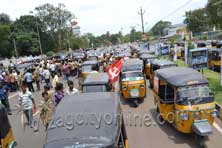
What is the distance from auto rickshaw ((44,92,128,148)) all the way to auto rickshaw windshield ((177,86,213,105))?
2699mm

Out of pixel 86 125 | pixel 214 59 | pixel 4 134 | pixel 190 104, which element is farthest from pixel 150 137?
pixel 214 59

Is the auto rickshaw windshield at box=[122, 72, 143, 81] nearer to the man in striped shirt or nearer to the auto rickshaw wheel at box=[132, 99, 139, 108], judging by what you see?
the auto rickshaw wheel at box=[132, 99, 139, 108]

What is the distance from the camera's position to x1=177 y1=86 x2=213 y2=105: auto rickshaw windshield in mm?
10227

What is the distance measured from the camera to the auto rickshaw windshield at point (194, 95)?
33.6ft

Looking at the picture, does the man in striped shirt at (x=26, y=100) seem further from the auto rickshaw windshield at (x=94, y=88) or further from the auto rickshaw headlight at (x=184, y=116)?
the auto rickshaw headlight at (x=184, y=116)

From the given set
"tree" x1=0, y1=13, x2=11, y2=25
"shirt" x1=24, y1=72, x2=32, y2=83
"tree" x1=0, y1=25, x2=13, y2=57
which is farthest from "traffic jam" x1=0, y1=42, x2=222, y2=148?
"tree" x1=0, y1=13, x2=11, y2=25

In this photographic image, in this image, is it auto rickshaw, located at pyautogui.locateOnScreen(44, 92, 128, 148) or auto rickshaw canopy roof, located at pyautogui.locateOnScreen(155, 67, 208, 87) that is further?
auto rickshaw canopy roof, located at pyautogui.locateOnScreen(155, 67, 208, 87)

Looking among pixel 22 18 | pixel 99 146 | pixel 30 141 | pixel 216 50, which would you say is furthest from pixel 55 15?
pixel 99 146

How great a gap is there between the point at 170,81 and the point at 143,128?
2.29 m

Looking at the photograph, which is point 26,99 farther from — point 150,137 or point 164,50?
point 164,50

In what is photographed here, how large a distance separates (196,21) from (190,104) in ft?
280

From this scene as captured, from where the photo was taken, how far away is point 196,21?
9150 cm

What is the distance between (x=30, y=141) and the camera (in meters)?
11.7

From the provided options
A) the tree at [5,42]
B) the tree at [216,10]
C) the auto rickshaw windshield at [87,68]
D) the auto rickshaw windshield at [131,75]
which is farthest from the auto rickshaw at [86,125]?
the tree at [5,42]
